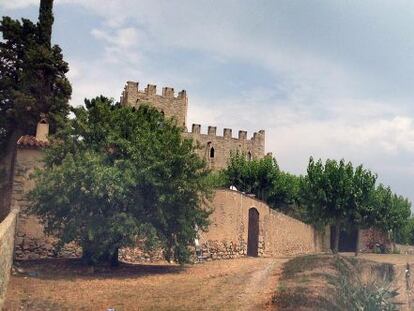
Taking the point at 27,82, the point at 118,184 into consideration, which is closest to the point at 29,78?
the point at 27,82

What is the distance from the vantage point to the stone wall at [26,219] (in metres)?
20.3

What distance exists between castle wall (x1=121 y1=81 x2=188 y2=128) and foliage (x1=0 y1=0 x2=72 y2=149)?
25.3 metres

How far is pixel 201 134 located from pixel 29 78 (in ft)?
116

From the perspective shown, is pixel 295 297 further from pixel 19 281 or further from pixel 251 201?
pixel 251 201

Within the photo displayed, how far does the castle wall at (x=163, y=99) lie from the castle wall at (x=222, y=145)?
376 cm

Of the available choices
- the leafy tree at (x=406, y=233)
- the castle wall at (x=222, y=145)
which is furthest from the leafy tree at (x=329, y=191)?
the castle wall at (x=222, y=145)

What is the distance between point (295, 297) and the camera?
13.4 meters

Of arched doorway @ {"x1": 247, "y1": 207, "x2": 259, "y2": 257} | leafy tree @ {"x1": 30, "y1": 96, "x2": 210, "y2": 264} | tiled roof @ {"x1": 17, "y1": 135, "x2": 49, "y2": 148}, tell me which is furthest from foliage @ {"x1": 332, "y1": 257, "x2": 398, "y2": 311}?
arched doorway @ {"x1": 247, "y1": 207, "x2": 259, "y2": 257}

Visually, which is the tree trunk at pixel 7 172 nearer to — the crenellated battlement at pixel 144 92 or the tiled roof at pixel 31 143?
the tiled roof at pixel 31 143

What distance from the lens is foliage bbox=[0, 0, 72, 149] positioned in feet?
84.6

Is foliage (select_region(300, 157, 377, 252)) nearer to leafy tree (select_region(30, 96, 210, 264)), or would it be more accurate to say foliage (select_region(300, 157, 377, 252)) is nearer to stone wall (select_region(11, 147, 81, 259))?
leafy tree (select_region(30, 96, 210, 264))

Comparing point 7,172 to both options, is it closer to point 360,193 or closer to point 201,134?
point 360,193

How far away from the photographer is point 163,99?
5547 cm

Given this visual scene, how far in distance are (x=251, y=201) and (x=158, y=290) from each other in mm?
14391
